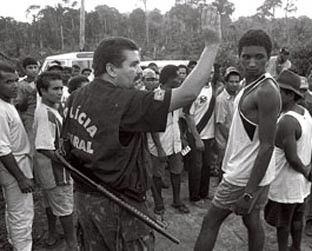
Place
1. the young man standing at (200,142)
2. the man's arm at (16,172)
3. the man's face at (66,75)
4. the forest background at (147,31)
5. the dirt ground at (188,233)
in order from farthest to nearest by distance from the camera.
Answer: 1. the forest background at (147,31)
2. the man's face at (66,75)
3. the young man standing at (200,142)
4. the dirt ground at (188,233)
5. the man's arm at (16,172)

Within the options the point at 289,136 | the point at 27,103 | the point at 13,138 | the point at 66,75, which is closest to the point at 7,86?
the point at 13,138

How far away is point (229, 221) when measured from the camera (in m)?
4.36

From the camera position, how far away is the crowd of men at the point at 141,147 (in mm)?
1972

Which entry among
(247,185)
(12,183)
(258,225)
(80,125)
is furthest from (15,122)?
(258,225)

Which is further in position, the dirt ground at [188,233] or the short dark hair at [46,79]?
the dirt ground at [188,233]

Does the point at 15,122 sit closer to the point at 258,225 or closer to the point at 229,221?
the point at 258,225

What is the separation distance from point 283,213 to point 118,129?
2021 mm

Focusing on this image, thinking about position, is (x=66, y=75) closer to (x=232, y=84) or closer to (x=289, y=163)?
(x=232, y=84)

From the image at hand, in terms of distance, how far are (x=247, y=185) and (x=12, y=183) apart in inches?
72.9

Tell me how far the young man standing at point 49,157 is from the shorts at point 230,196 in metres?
1.42

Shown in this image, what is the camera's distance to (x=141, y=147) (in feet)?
6.94

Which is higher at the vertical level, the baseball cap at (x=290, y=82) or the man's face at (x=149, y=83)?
the baseball cap at (x=290, y=82)

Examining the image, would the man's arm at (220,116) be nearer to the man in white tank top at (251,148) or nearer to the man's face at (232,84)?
the man's face at (232,84)

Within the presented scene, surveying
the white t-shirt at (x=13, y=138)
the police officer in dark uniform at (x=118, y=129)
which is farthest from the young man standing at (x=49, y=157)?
the police officer in dark uniform at (x=118, y=129)
